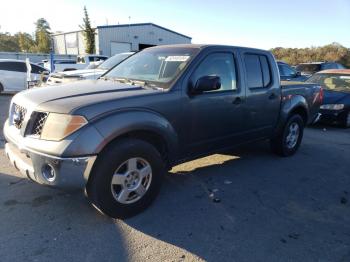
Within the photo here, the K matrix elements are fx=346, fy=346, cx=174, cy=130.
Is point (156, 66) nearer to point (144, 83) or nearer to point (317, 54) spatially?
point (144, 83)

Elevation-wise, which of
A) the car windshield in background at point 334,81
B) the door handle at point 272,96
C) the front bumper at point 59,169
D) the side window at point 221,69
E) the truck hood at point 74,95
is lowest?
the front bumper at point 59,169

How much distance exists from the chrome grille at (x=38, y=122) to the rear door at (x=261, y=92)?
283cm

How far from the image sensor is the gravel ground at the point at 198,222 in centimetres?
312

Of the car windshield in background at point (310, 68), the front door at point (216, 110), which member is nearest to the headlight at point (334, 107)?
the front door at point (216, 110)

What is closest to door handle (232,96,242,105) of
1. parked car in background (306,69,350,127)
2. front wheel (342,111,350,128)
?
parked car in background (306,69,350,127)

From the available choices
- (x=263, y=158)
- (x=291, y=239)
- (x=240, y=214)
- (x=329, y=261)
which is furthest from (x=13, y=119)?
(x=263, y=158)

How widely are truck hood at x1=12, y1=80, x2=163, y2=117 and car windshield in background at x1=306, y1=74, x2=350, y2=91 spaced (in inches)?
327

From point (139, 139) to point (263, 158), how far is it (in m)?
3.19

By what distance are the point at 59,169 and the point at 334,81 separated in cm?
982

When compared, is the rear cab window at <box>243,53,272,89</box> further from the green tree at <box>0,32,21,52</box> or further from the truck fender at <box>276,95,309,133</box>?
the green tree at <box>0,32,21,52</box>

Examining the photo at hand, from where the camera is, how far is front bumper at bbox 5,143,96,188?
10.3 ft

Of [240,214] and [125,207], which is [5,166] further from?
[240,214]

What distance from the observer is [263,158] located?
617 cm

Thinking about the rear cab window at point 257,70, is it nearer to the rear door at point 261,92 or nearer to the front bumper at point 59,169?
the rear door at point 261,92
